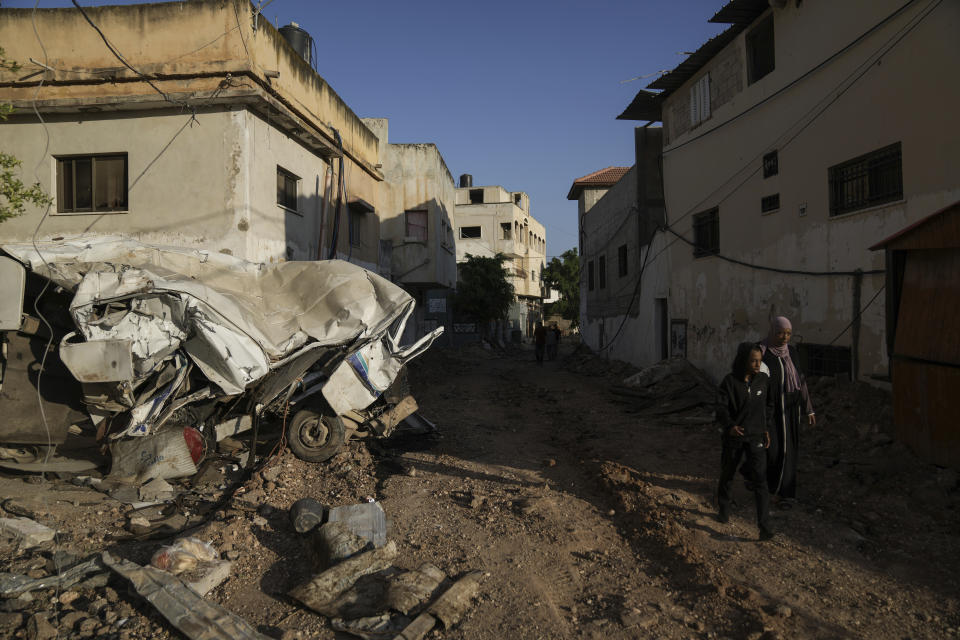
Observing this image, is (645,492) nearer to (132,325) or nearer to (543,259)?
(132,325)

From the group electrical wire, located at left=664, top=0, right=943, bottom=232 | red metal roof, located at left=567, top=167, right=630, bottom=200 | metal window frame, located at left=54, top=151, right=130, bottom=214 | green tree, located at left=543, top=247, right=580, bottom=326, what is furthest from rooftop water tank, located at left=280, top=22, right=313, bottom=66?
green tree, located at left=543, top=247, right=580, bottom=326

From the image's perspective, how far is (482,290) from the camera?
3247 cm

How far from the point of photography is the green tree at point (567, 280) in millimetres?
48062

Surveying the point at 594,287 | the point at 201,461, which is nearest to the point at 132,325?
the point at 201,461

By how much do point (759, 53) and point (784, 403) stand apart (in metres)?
9.27

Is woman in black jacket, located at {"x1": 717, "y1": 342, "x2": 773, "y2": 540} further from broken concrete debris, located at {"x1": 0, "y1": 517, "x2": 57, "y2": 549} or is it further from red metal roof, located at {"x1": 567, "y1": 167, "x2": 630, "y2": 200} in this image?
red metal roof, located at {"x1": 567, "y1": 167, "x2": 630, "y2": 200}

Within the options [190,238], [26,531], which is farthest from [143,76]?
[26,531]

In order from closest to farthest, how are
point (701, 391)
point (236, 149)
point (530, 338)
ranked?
point (236, 149), point (701, 391), point (530, 338)

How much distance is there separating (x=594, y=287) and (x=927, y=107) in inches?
671

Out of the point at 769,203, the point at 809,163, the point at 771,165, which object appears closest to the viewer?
the point at 809,163

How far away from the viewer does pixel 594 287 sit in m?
24.5

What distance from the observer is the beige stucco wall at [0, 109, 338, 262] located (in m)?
10.7

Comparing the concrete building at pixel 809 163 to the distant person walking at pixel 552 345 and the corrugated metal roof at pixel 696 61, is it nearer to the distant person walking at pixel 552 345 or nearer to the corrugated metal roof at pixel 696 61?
the corrugated metal roof at pixel 696 61

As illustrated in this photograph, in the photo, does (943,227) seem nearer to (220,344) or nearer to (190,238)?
(220,344)
